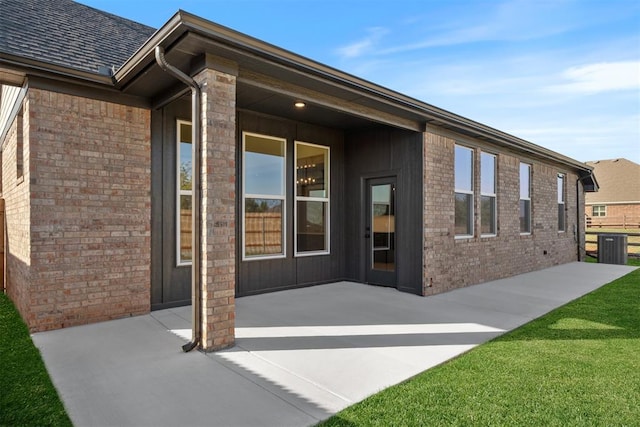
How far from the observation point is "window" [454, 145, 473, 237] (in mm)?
7621

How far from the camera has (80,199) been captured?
458 centimetres

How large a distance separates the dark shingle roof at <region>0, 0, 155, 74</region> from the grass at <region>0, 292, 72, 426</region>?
3.13 m

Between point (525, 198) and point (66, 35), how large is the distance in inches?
415

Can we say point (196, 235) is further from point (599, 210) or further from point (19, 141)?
point (599, 210)

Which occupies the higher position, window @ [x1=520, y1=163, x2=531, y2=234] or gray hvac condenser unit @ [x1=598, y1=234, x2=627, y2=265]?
window @ [x1=520, y1=163, x2=531, y2=234]

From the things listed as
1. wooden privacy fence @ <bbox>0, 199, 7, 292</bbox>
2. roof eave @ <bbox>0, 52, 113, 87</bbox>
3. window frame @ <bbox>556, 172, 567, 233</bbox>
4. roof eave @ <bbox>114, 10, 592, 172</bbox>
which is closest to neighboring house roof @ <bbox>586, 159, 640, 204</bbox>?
window frame @ <bbox>556, 172, 567, 233</bbox>

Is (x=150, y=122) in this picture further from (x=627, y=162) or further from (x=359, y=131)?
(x=627, y=162)

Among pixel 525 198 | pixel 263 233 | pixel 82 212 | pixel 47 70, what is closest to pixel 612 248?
pixel 525 198

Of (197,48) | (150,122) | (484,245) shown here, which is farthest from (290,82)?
(484,245)

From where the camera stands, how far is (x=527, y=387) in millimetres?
2916

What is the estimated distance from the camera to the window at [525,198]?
32.0 feet

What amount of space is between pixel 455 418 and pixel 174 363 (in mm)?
2457

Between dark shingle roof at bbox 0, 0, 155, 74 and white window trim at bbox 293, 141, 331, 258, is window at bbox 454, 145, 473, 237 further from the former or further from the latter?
dark shingle roof at bbox 0, 0, 155, 74

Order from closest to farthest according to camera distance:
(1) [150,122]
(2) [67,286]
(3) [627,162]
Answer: (2) [67,286]
(1) [150,122]
(3) [627,162]
